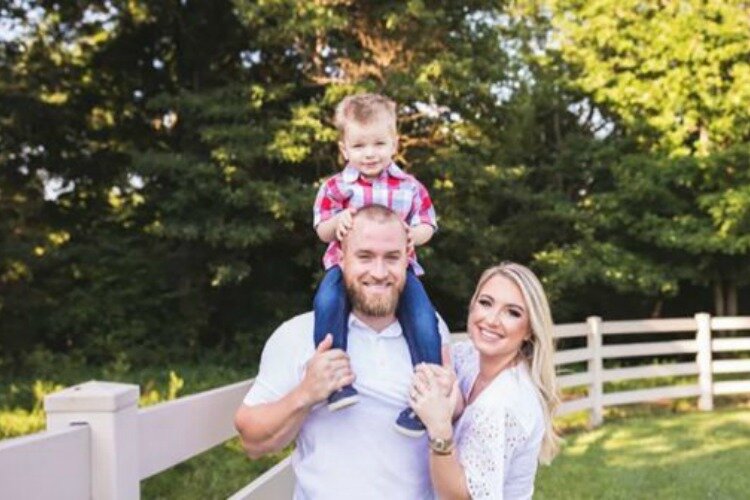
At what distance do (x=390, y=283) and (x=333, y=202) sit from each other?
0.87 metres

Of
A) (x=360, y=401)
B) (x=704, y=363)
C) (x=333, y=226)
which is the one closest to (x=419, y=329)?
(x=360, y=401)

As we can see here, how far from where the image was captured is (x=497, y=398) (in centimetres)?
247

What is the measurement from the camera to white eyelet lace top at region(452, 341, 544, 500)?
7.80 ft

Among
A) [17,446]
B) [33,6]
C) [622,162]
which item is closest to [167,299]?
[33,6]

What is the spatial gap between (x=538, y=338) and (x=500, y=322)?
122 mm

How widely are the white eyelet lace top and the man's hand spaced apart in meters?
0.35

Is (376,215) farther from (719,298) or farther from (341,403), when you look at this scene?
(719,298)

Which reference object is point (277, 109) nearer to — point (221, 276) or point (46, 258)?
point (221, 276)

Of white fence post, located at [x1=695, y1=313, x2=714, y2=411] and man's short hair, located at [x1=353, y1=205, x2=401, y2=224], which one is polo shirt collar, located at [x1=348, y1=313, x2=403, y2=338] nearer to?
man's short hair, located at [x1=353, y1=205, x2=401, y2=224]

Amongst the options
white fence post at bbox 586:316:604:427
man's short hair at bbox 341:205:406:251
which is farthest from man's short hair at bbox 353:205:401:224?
white fence post at bbox 586:316:604:427

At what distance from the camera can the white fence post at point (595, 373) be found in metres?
10.9

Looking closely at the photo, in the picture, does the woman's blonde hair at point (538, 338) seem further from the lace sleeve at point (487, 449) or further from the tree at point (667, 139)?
the tree at point (667, 139)

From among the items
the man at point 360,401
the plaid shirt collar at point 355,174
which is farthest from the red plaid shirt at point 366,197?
the man at point 360,401

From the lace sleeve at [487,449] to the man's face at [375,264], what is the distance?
1.16 feet
